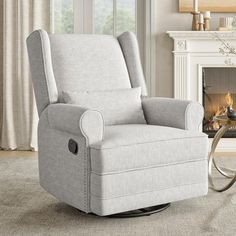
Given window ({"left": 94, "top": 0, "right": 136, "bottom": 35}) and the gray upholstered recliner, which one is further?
window ({"left": 94, "top": 0, "right": 136, "bottom": 35})

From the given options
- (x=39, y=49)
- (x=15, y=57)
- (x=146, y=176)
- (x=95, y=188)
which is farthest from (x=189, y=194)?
(x=15, y=57)

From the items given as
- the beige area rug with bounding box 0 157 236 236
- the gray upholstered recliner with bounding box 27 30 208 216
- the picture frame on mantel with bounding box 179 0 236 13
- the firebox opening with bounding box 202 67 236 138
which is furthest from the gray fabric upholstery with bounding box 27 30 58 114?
the firebox opening with bounding box 202 67 236 138

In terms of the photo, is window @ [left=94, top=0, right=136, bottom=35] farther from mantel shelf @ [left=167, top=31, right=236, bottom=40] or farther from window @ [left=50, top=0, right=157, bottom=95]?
mantel shelf @ [left=167, top=31, right=236, bottom=40]

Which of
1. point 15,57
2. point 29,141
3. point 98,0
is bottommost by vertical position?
point 29,141

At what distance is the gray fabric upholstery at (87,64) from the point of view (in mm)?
3412

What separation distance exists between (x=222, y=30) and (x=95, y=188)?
282 centimetres

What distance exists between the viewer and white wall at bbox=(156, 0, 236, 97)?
5262 mm

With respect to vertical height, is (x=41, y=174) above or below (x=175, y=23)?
below

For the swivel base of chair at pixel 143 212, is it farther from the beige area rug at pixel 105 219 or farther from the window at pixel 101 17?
the window at pixel 101 17

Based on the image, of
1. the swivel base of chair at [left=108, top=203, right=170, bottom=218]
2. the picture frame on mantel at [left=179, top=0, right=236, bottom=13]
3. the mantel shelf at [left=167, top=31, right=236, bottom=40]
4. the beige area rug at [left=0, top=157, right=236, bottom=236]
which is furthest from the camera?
the picture frame on mantel at [left=179, top=0, right=236, bottom=13]

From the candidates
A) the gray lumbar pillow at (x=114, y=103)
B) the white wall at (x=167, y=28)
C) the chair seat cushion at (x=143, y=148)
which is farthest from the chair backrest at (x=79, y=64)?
the white wall at (x=167, y=28)

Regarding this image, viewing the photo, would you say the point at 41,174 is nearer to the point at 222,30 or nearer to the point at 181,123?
the point at 181,123

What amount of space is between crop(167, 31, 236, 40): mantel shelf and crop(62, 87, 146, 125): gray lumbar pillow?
1.75 meters

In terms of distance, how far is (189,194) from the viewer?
3.08 meters
